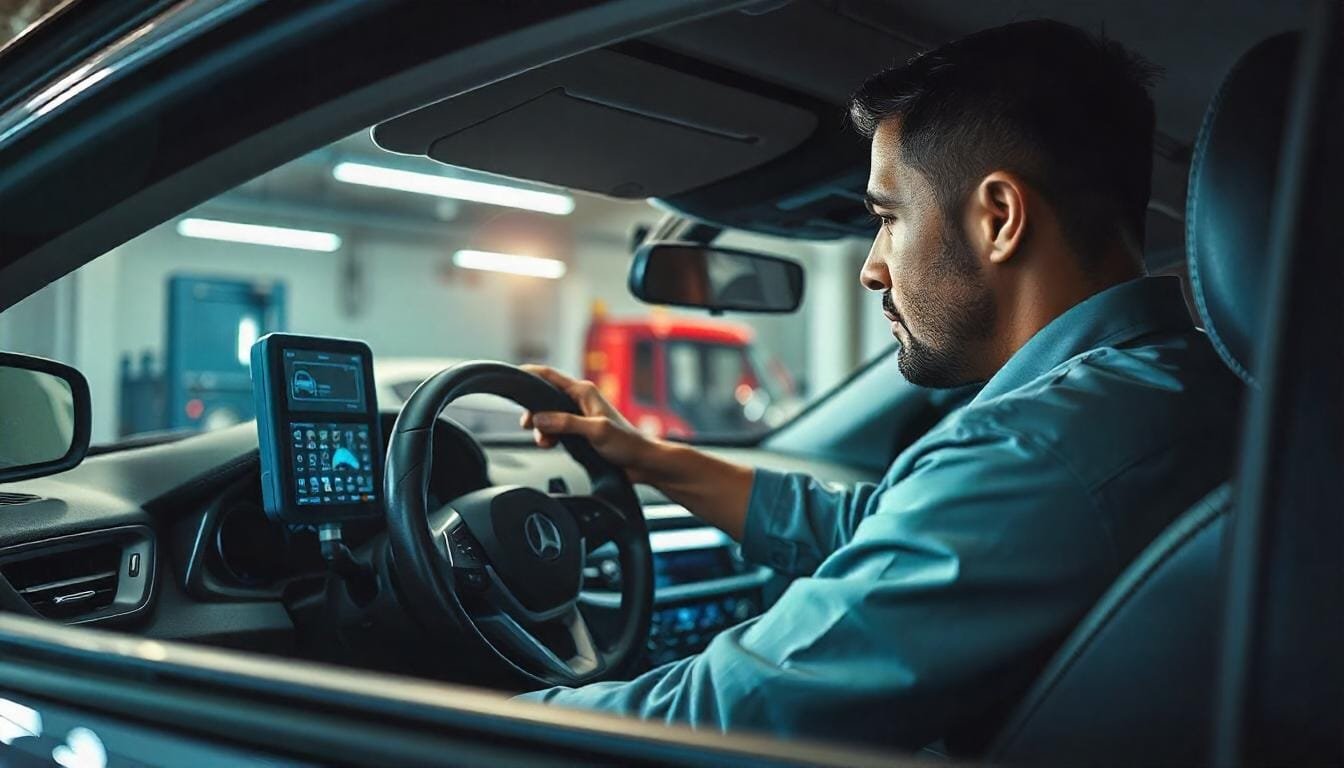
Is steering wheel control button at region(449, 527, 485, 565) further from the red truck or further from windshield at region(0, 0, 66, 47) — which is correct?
the red truck

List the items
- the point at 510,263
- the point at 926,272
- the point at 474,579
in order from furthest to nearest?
the point at 510,263 < the point at 474,579 < the point at 926,272

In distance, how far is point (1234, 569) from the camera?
61 centimetres

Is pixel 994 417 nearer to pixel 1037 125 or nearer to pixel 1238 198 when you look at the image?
pixel 1238 198

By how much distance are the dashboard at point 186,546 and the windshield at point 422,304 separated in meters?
7.08

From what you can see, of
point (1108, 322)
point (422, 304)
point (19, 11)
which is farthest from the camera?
A: point (422, 304)

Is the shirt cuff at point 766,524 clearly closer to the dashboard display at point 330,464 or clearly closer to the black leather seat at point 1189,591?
the dashboard display at point 330,464

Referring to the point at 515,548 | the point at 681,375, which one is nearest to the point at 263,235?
the point at 681,375

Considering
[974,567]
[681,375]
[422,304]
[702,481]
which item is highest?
[974,567]

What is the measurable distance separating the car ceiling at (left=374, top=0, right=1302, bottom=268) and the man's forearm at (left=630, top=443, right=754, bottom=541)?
524 millimetres

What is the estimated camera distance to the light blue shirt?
1.01 m

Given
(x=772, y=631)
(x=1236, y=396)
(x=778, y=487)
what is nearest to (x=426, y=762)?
(x=772, y=631)

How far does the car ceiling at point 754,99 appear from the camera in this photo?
163 cm

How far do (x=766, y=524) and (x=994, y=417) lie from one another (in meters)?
0.93

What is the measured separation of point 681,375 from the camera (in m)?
13.1
